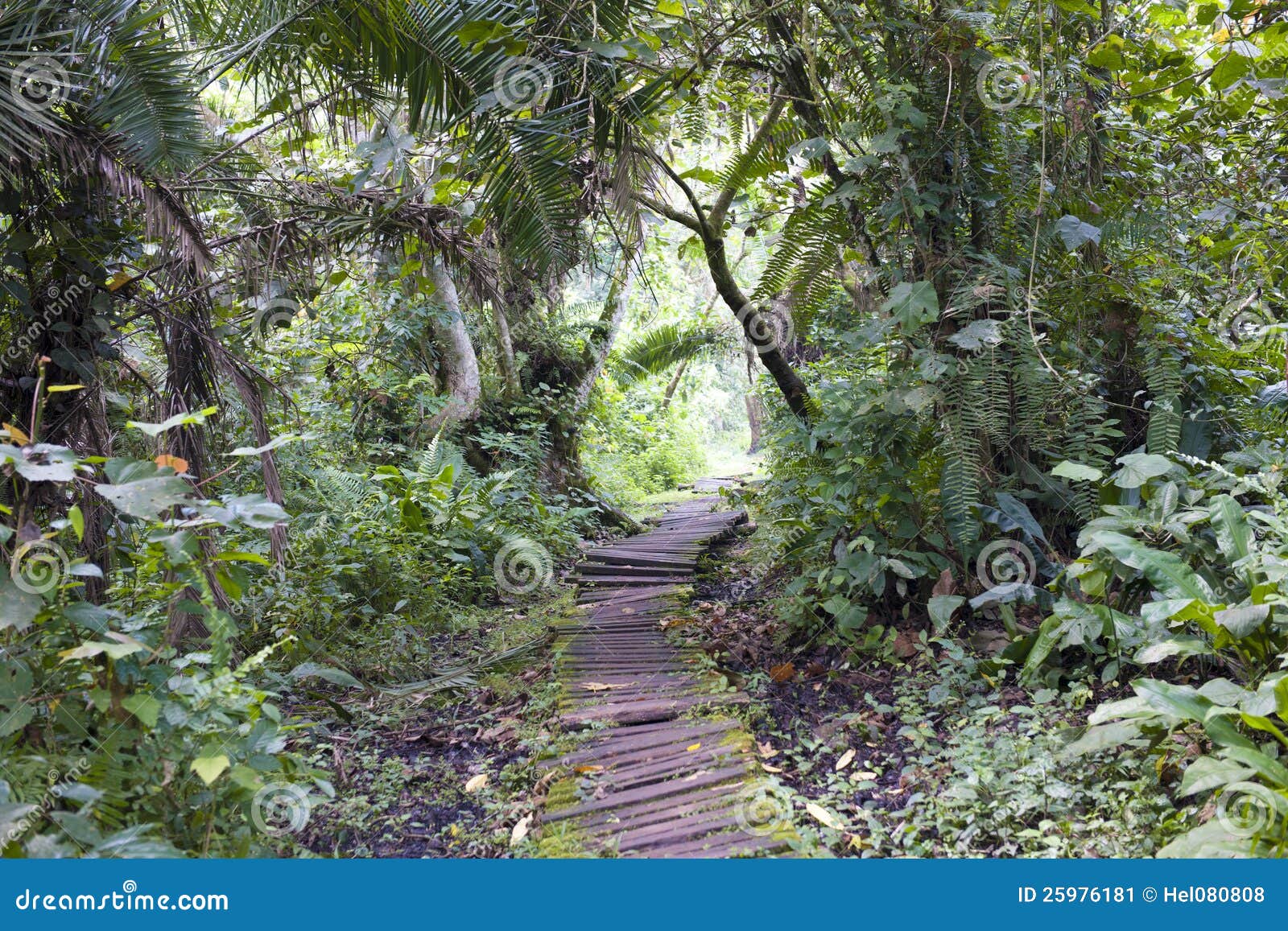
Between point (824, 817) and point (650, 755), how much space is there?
0.81 meters

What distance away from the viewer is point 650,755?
345 cm

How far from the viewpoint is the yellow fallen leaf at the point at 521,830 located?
3.01 metres

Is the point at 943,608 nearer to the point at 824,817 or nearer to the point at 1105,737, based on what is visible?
the point at 1105,737

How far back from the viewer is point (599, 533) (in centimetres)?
863

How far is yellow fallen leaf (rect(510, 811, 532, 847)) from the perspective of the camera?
3.01m

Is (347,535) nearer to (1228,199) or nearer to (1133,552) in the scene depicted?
(1133,552)

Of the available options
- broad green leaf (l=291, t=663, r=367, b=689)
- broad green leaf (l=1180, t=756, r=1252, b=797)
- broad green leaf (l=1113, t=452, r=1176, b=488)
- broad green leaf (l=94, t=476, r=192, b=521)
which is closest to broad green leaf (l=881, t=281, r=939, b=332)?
broad green leaf (l=1113, t=452, r=1176, b=488)

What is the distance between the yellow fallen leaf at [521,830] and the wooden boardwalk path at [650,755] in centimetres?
10

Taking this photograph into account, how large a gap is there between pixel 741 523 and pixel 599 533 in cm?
142

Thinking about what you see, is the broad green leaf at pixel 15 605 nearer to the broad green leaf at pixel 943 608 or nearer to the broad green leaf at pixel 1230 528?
the broad green leaf at pixel 943 608

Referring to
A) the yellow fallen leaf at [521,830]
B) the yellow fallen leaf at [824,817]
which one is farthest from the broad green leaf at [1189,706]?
the yellow fallen leaf at [521,830]

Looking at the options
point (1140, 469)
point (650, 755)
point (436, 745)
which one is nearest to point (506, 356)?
point (436, 745)

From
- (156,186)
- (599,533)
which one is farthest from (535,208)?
(599,533)

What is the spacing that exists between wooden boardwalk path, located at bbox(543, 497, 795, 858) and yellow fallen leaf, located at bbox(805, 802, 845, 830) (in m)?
0.10
